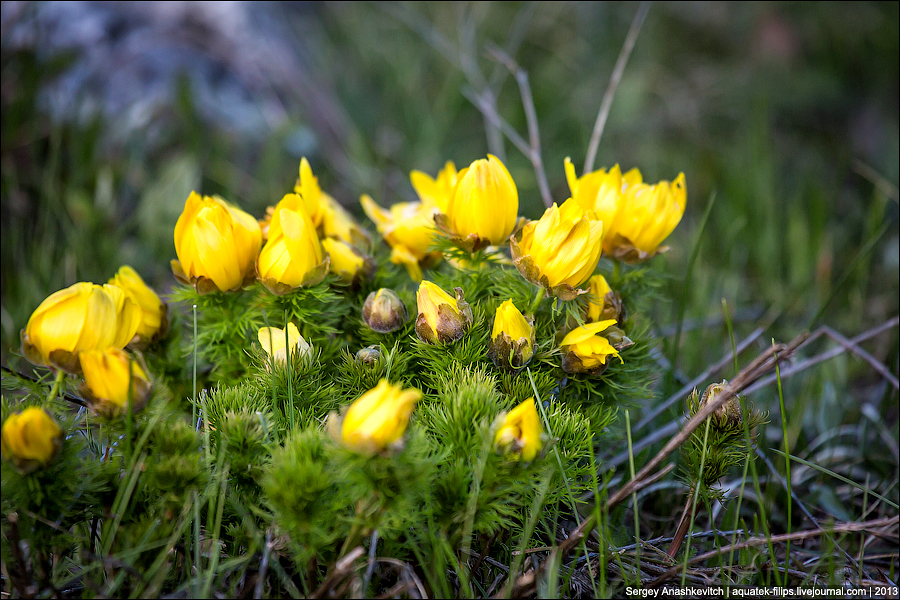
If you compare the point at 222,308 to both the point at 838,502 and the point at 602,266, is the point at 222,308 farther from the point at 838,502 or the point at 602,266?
the point at 838,502

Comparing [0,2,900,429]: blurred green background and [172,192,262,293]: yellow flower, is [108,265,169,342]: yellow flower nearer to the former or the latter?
[172,192,262,293]: yellow flower

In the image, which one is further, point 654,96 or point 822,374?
point 654,96

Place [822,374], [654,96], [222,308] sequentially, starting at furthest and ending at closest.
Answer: [654,96] → [822,374] → [222,308]

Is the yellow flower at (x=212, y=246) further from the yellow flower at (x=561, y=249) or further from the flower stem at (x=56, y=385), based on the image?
the yellow flower at (x=561, y=249)

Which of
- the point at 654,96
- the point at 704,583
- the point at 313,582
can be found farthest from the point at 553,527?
the point at 654,96

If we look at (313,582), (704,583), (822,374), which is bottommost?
(822,374)
